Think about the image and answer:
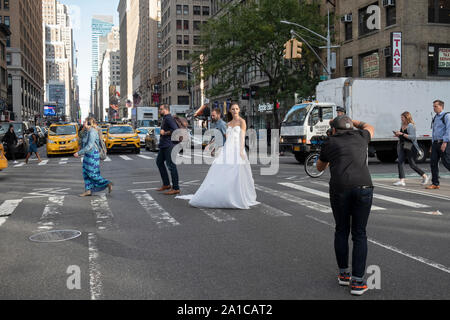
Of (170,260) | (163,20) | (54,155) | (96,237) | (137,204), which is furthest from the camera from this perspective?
(163,20)

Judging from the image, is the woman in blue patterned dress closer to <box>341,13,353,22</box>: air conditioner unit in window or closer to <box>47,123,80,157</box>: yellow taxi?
<box>47,123,80,157</box>: yellow taxi

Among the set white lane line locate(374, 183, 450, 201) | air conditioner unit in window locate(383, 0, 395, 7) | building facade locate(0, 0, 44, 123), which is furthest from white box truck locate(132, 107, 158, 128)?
white lane line locate(374, 183, 450, 201)

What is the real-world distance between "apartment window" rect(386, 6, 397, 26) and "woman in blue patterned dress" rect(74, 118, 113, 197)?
24.8 metres

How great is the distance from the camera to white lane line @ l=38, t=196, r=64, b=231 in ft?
25.8

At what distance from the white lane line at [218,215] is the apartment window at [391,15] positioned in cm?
2570

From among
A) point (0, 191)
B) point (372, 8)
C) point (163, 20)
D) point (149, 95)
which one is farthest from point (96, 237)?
point (149, 95)

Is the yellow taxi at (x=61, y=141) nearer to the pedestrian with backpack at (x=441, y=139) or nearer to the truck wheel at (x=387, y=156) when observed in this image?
the truck wheel at (x=387, y=156)

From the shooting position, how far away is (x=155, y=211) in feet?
29.7

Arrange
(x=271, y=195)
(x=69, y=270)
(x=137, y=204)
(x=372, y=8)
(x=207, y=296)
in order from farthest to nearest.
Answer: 1. (x=372, y=8)
2. (x=271, y=195)
3. (x=137, y=204)
4. (x=69, y=270)
5. (x=207, y=296)

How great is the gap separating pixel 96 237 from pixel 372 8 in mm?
29917

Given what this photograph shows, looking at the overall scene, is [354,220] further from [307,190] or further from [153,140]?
[153,140]

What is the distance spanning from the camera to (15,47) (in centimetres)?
8169

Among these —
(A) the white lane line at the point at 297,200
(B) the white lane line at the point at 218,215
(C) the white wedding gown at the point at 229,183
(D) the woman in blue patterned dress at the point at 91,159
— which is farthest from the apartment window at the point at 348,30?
(B) the white lane line at the point at 218,215

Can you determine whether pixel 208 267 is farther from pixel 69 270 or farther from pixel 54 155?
pixel 54 155
